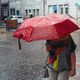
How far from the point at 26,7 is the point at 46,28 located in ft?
217

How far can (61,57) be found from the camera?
6.34 m

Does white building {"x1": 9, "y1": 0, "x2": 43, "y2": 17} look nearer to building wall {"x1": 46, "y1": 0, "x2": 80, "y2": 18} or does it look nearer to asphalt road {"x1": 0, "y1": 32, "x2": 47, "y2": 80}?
building wall {"x1": 46, "y1": 0, "x2": 80, "y2": 18}

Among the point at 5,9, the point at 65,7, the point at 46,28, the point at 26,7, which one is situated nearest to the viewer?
the point at 46,28

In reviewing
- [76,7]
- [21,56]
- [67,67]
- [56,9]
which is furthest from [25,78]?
[56,9]

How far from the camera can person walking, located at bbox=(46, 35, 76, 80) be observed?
250 inches

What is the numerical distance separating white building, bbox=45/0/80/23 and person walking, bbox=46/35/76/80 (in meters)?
50.0

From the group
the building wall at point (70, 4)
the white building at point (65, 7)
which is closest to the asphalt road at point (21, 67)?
the white building at point (65, 7)

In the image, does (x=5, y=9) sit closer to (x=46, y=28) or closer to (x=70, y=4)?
(x=70, y=4)

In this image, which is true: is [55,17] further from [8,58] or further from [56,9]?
[56,9]

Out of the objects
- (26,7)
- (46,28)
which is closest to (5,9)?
(26,7)

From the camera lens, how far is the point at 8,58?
1573 centimetres

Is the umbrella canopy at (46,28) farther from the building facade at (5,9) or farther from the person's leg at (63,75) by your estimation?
the building facade at (5,9)

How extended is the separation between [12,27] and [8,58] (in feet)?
92.6

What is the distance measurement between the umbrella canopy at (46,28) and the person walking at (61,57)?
22 cm
